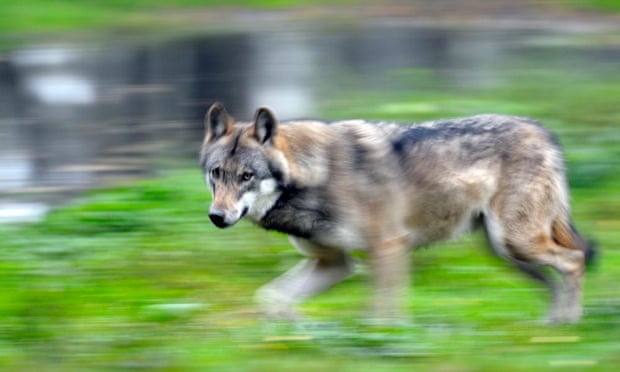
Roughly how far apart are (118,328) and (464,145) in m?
2.24

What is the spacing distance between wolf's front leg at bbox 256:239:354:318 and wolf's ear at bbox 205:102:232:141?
0.77 m

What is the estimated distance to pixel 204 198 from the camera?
9.43m

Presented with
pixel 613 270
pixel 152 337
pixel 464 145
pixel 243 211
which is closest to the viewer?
→ pixel 152 337

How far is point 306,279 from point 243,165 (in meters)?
0.87

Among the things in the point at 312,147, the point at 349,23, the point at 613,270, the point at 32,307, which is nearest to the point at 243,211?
the point at 312,147

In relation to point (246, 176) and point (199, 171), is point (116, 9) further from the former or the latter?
point (246, 176)

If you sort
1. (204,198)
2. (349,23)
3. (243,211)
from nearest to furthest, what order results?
1. (243,211)
2. (204,198)
3. (349,23)

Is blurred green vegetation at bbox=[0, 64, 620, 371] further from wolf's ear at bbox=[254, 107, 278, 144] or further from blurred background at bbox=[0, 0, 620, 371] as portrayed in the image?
wolf's ear at bbox=[254, 107, 278, 144]

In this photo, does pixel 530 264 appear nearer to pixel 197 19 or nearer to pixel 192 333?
pixel 192 333

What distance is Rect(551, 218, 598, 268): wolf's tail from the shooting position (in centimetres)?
727

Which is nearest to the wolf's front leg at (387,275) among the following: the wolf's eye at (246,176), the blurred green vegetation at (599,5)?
the wolf's eye at (246,176)

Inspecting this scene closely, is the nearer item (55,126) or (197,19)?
(55,126)

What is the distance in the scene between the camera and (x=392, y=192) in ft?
22.9

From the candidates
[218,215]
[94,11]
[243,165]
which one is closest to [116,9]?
[94,11]
